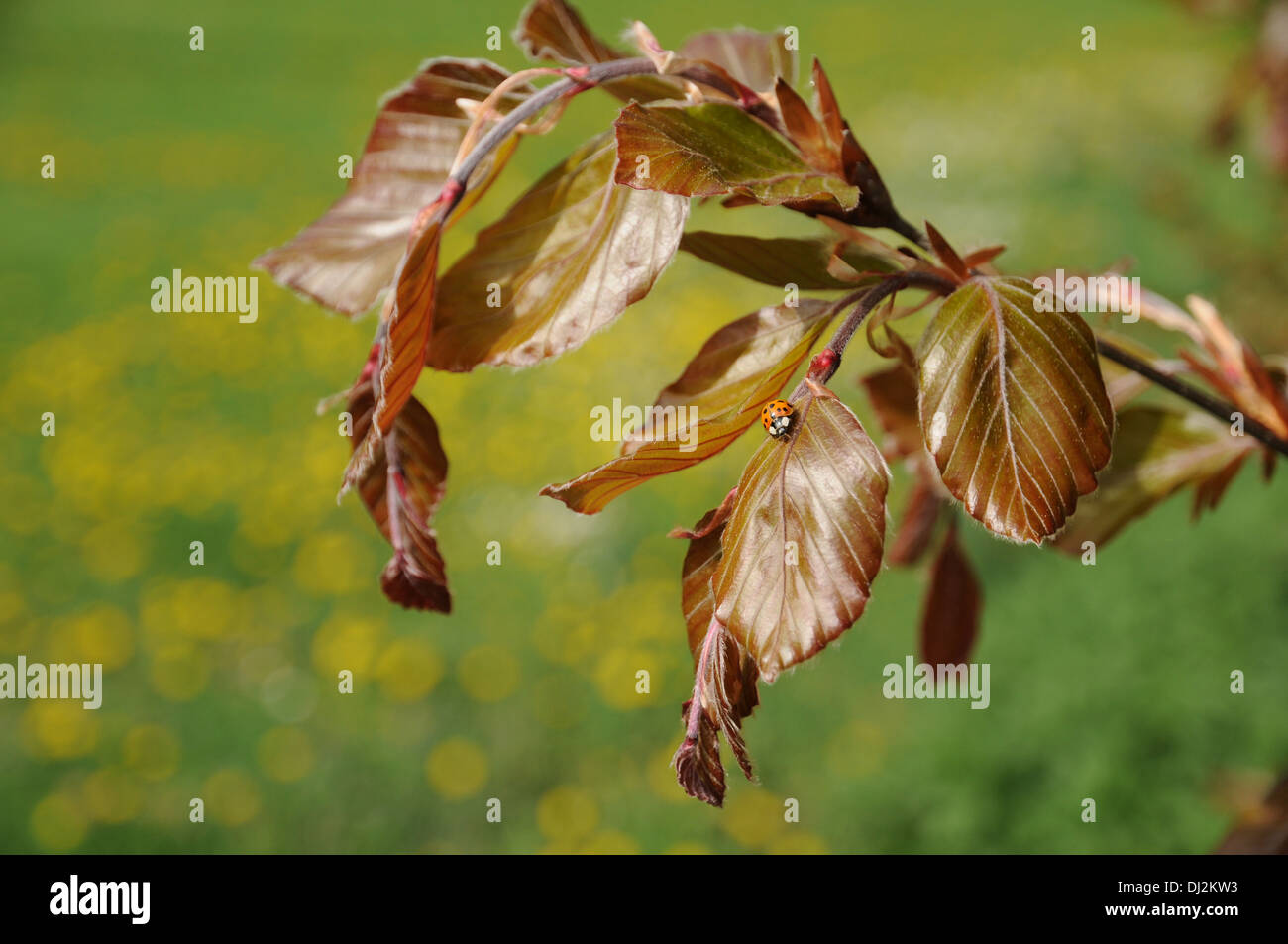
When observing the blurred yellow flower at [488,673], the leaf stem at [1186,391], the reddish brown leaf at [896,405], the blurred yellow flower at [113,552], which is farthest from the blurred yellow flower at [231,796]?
the leaf stem at [1186,391]

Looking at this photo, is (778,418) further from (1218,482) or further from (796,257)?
(1218,482)

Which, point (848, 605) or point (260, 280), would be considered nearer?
point (848, 605)

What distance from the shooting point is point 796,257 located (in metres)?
0.80

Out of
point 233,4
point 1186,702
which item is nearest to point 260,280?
point 1186,702

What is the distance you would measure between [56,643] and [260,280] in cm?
224

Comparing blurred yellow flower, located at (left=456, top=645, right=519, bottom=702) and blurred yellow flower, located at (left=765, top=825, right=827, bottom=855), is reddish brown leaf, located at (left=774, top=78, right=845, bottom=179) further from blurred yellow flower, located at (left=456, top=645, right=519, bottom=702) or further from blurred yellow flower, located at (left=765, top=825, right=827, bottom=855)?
blurred yellow flower, located at (left=456, top=645, right=519, bottom=702)

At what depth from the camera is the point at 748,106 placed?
0.80 m

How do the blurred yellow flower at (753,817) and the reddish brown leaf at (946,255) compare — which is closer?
the reddish brown leaf at (946,255)

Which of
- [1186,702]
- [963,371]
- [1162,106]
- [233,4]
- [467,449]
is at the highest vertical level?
[233,4]

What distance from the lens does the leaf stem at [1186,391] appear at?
2.87 ft

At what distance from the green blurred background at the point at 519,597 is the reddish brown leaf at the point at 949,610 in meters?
0.28

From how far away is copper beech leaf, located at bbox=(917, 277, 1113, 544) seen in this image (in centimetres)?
68
